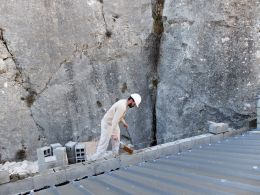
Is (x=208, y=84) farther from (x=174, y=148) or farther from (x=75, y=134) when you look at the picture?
(x=75, y=134)

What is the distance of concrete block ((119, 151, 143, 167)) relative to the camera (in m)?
5.58

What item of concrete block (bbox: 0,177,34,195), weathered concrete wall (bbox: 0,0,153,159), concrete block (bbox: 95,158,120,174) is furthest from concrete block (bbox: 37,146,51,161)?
weathered concrete wall (bbox: 0,0,153,159)

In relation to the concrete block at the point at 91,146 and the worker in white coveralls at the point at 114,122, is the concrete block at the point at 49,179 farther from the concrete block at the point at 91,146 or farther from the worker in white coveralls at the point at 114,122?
the concrete block at the point at 91,146

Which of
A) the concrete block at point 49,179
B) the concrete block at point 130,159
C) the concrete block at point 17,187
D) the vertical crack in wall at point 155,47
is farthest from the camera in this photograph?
the vertical crack in wall at point 155,47

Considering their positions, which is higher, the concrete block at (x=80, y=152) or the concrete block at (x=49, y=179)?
the concrete block at (x=80, y=152)

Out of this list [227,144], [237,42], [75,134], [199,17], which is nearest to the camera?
[227,144]

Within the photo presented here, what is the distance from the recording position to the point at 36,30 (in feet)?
32.0

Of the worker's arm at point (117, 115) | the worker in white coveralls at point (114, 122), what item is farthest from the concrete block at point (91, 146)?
the worker's arm at point (117, 115)

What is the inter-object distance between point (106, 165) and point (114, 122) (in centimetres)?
146

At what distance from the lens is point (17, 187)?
446cm

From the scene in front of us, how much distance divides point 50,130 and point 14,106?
140 cm

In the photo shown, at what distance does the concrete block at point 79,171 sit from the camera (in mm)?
4945

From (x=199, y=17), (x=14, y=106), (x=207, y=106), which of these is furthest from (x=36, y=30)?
(x=207, y=106)

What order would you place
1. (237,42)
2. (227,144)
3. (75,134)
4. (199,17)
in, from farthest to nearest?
(75,134), (199,17), (237,42), (227,144)
